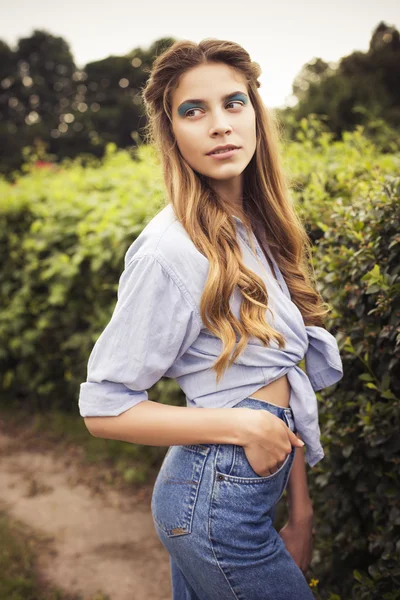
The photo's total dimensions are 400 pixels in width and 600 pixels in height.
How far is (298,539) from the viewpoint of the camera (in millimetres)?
1793

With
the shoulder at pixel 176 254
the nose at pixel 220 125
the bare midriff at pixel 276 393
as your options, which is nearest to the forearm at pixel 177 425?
the bare midriff at pixel 276 393

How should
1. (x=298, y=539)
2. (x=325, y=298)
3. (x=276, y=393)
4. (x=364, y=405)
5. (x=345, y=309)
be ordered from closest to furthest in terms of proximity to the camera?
(x=276, y=393)
(x=298, y=539)
(x=364, y=405)
(x=345, y=309)
(x=325, y=298)

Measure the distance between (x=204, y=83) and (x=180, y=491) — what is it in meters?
1.13

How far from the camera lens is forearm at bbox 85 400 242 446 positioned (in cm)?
136

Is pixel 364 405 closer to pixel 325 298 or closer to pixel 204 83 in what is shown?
pixel 325 298

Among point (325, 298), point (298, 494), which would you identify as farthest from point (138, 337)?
point (325, 298)

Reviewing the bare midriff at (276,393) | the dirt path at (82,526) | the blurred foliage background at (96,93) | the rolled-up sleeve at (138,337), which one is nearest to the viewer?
the rolled-up sleeve at (138,337)

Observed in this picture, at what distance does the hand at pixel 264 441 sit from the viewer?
1.37 metres

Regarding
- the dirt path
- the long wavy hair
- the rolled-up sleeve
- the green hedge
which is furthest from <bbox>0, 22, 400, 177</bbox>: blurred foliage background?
the rolled-up sleeve

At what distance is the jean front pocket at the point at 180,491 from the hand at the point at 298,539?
534 millimetres

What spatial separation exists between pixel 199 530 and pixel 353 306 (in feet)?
3.29

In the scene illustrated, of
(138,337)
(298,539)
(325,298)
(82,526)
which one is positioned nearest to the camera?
(138,337)

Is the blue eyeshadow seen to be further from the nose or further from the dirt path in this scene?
the dirt path

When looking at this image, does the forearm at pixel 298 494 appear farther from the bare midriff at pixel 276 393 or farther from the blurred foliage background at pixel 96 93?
the blurred foliage background at pixel 96 93
